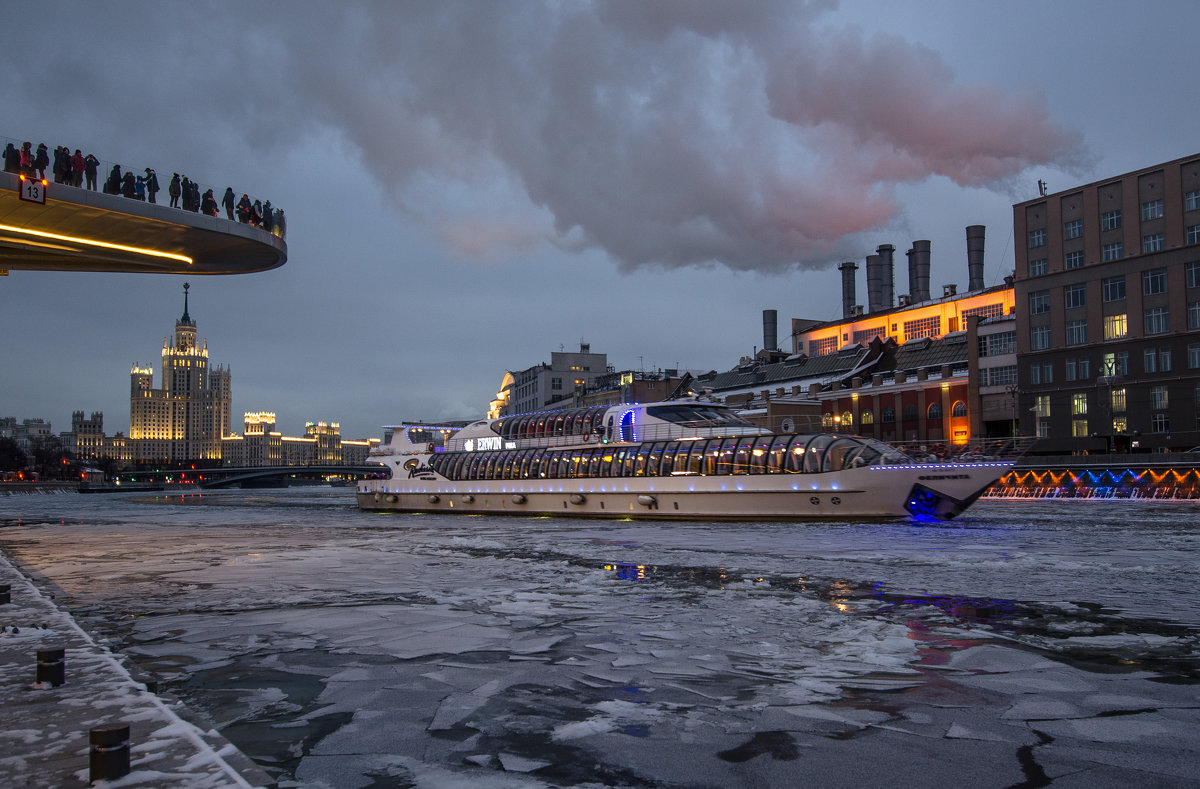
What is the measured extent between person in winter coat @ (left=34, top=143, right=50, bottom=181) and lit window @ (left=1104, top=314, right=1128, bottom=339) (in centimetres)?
6827

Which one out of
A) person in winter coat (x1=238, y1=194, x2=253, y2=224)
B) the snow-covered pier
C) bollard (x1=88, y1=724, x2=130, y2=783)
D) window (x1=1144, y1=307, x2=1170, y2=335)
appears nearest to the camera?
bollard (x1=88, y1=724, x2=130, y2=783)

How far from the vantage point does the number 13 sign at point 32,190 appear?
26.4 metres

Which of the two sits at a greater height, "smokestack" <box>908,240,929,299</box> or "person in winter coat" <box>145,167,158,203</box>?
"smokestack" <box>908,240,929,299</box>

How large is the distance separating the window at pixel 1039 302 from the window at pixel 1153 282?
7646mm

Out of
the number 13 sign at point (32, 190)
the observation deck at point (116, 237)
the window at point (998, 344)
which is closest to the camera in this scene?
the number 13 sign at point (32, 190)

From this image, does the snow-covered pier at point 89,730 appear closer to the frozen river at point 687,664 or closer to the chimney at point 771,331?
the frozen river at point 687,664

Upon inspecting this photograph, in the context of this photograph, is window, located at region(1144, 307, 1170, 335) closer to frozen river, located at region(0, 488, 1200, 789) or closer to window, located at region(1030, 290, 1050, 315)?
window, located at region(1030, 290, 1050, 315)

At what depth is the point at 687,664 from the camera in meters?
10.6

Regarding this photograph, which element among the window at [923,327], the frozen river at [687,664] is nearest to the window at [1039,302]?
the window at [923,327]

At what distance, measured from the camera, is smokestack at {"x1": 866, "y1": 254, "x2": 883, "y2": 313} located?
108188mm

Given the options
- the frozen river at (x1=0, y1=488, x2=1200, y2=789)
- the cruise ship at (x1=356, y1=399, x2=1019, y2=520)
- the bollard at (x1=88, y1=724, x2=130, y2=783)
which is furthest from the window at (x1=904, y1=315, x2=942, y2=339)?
the bollard at (x1=88, y1=724, x2=130, y2=783)

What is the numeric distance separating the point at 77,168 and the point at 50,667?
88.5ft

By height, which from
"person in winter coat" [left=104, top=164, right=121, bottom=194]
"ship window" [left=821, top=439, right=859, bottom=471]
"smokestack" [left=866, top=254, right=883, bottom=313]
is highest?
"smokestack" [left=866, top=254, right=883, bottom=313]

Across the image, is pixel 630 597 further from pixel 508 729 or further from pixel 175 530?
pixel 175 530
